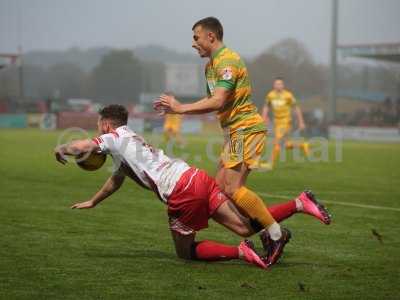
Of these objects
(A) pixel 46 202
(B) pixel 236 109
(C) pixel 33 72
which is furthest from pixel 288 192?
(C) pixel 33 72

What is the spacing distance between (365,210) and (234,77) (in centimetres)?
499

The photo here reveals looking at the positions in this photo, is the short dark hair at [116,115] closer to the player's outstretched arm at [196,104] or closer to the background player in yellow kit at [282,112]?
the player's outstretched arm at [196,104]

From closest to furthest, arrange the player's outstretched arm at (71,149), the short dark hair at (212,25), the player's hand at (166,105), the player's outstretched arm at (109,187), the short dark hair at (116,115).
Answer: the player's outstretched arm at (71,149) → the player's hand at (166,105) → the short dark hair at (116,115) → the player's outstretched arm at (109,187) → the short dark hair at (212,25)

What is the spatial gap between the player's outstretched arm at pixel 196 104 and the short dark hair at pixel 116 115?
0.40 meters

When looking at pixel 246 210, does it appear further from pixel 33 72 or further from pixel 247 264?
pixel 33 72

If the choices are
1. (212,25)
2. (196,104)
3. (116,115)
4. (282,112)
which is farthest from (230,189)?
(282,112)

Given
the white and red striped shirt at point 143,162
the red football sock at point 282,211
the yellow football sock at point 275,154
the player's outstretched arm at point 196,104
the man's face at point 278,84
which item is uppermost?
the player's outstretched arm at point 196,104

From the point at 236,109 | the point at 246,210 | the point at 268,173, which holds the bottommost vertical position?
the point at 268,173

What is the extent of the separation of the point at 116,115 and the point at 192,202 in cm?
102

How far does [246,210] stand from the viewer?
770 cm

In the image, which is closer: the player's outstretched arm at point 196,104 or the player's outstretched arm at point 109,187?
the player's outstretched arm at point 196,104

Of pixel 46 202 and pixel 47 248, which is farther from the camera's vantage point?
pixel 46 202

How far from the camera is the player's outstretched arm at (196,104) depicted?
730cm

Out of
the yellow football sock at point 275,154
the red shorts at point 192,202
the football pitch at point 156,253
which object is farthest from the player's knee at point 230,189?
the yellow football sock at point 275,154
